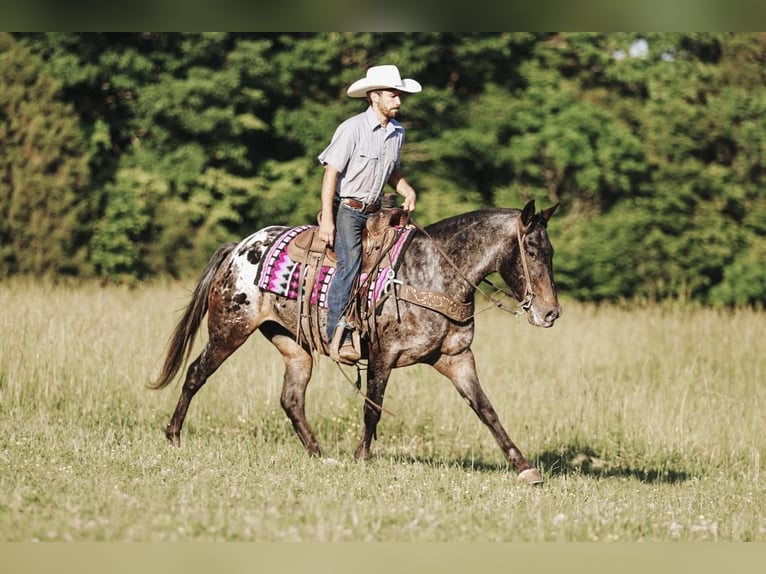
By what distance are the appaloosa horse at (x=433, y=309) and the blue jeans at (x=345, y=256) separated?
289mm

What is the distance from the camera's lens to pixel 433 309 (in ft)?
25.5

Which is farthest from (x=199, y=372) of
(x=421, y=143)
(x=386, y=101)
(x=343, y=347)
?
(x=421, y=143)

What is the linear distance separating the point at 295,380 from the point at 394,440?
160 centimetres

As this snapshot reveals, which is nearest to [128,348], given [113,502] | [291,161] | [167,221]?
[113,502]

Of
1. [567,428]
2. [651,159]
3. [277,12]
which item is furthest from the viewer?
[651,159]

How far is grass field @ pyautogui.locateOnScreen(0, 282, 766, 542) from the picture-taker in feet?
20.3

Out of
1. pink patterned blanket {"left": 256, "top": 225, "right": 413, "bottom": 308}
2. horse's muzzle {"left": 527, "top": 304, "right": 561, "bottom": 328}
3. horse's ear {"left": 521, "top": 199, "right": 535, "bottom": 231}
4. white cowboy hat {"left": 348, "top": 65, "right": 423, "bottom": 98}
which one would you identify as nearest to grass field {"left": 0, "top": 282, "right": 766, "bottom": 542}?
horse's muzzle {"left": 527, "top": 304, "right": 561, "bottom": 328}

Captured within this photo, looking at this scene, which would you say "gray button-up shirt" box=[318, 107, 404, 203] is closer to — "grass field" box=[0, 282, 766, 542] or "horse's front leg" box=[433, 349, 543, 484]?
"horse's front leg" box=[433, 349, 543, 484]

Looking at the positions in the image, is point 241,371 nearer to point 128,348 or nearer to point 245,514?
point 128,348

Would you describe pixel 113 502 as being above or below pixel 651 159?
below

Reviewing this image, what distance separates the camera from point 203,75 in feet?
71.8

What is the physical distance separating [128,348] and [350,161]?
15.4 feet

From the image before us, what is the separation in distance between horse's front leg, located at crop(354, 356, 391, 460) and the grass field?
16 centimetres

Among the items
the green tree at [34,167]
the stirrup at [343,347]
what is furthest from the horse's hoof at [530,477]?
the green tree at [34,167]
